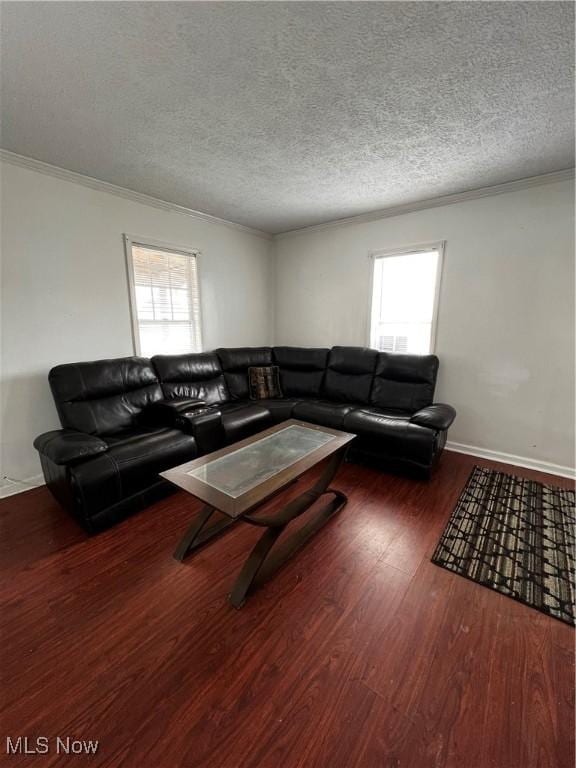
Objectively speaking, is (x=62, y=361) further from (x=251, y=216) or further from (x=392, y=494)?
(x=392, y=494)

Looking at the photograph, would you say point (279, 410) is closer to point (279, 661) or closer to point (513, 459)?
point (279, 661)

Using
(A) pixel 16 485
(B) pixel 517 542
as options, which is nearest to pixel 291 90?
(B) pixel 517 542

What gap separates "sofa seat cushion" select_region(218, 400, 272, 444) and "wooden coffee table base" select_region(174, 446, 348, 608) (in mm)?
823

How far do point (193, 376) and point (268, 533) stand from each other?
7.09 feet

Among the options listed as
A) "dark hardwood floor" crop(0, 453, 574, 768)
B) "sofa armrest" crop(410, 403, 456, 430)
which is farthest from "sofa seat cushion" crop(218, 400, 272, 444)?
"sofa armrest" crop(410, 403, 456, 430)

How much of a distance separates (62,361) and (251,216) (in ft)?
8.54

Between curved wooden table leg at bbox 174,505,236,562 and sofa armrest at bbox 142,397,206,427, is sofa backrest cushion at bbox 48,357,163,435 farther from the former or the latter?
curved wooden table leg at bbox 174,505,236,562

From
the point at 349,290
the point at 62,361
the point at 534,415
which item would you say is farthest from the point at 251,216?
the point at 534,415

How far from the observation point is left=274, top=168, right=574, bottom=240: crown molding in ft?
8.46

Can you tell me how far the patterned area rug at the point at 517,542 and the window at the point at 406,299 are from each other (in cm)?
167

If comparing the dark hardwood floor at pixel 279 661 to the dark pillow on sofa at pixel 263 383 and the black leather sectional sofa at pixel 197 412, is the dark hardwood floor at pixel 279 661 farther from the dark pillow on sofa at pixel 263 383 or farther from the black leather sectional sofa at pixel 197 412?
the dark pillow on sofa at pixel 263 383

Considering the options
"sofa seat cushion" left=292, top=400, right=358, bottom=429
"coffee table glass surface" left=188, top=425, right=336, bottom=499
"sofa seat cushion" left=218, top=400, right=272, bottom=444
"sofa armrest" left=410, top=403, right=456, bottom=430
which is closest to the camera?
"coffee table glass surface" left=188, top=425, right=336, bottom=499

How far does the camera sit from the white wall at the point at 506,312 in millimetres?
2678

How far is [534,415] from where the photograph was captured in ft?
9.50
